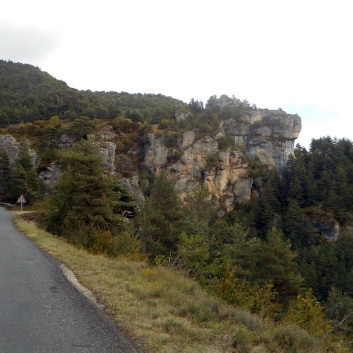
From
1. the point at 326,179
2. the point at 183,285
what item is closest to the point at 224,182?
the point at 326,179

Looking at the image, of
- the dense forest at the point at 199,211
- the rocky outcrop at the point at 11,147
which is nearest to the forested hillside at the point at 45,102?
the dense forest at the point at 199,211

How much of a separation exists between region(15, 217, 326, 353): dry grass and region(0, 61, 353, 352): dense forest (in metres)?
1.39

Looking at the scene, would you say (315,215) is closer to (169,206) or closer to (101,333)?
(169,206)

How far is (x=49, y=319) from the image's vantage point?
4848 mm

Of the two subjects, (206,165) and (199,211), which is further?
(206,165)

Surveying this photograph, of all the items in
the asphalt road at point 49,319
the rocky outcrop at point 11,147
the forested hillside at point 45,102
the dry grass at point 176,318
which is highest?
the forested hillside at point 45,102

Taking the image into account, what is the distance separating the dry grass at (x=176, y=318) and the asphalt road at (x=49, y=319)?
0.28 meters

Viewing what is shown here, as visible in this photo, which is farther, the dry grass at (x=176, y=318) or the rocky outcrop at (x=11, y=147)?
the rocky outcrop at (x=11, y=147)

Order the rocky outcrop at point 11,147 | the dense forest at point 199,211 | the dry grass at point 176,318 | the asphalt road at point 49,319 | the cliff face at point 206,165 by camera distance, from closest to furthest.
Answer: the asphalt road at point 49,319 < the dry grass at point 176,318 < the dense forest at point 199,211 < the rocky outcrop at point 11,147 < the cliff face at point 206,165

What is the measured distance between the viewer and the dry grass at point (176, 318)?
452 cm

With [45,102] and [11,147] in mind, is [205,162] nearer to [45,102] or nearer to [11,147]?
[11,147]

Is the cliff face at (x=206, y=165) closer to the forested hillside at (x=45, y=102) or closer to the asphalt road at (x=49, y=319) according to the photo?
the forested hillside at (x=45, y=102)

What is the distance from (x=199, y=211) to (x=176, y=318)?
1432 inches

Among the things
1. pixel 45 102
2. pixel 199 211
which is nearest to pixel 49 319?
pixel 199 211
